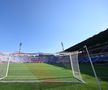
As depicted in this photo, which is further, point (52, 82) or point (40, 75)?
point (40, 75)

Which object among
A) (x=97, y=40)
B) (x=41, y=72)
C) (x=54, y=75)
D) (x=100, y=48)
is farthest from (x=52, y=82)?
(x=100, y=48)

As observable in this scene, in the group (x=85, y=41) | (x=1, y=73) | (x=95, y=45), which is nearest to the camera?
(x=1, y=73)

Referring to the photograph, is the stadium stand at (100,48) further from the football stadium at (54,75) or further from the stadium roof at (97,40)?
the football stadium at (54,75)

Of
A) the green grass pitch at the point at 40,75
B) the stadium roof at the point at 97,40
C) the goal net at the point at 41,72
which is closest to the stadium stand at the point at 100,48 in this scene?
the stadium roof at the point at 97,40

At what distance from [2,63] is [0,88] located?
31.8ft

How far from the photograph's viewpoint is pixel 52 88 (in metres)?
10.1

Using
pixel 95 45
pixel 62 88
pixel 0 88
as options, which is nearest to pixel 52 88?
pixel 62 88

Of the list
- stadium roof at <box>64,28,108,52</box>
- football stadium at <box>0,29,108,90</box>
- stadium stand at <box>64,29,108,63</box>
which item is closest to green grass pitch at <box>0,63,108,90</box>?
football stadium at <box>0,29,108,90</box>

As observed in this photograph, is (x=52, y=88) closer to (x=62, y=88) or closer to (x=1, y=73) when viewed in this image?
(x=62, y=88)

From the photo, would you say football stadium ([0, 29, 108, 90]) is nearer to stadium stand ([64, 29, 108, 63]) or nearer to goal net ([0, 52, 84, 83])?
goal net ([0, 52, 84, 83])

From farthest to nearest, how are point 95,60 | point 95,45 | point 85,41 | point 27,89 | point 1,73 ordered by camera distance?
point 95,45, point 85,41, point 95,60, point 1,73, point 27,89

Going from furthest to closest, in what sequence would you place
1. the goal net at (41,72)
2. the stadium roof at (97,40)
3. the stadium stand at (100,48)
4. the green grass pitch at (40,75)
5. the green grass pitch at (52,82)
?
1. the stadium roof at (97,40)
2. the stadium stand at (100,48)
3. the goal net at (41,72)
4. the green grass pitch at (40,75)
5. the green grass pitch at (52,82)

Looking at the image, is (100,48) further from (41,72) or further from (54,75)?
(54,75)

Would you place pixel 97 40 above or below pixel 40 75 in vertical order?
above
